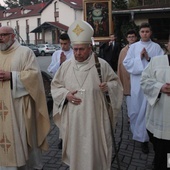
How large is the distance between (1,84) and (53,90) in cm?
68

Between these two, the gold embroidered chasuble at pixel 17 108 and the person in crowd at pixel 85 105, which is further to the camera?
the gold embroidered chasuble at pixel 17 108

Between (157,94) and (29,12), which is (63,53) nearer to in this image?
(157,94)

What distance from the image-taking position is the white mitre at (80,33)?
3.40 m

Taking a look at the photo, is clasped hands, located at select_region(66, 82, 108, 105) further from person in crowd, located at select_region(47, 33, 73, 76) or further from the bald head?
person in crowd, located at select_region(47, 33, 73, 76)

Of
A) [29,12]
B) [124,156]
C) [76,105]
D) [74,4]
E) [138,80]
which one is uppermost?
[29,12]

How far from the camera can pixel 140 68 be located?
15.5 ft

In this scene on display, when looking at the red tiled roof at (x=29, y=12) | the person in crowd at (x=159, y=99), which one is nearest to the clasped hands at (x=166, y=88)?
the person in crowd at (x=159, y=99)

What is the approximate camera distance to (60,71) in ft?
12.1

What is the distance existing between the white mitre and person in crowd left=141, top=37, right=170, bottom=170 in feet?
2.67

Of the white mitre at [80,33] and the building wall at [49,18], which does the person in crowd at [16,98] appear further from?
the building wall at [49,18]

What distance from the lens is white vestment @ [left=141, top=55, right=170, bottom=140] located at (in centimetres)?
337

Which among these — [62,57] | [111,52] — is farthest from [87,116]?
[111,52]

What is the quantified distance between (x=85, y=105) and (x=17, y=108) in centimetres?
92

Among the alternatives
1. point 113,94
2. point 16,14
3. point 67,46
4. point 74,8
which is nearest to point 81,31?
point 113,94
